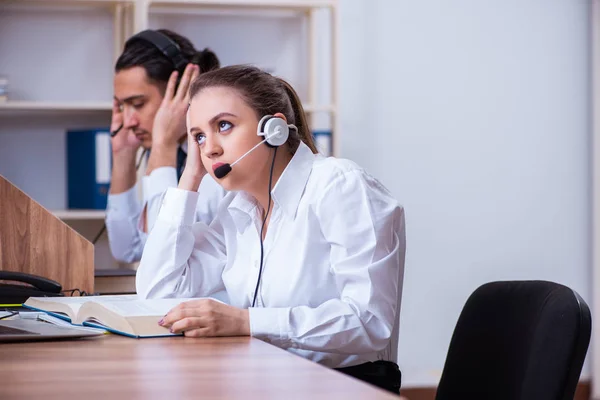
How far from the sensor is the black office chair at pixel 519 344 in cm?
113

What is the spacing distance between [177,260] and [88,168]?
70.7 inches

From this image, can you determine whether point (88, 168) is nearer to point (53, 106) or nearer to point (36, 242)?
point (53, 106)

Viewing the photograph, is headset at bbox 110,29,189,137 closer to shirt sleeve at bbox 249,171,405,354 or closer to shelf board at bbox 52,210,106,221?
shelf board at bbox 52,210,106,221

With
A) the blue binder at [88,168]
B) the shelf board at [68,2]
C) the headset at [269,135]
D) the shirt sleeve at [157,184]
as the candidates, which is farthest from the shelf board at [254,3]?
the headset at [269,135]

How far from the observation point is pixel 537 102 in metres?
3.90

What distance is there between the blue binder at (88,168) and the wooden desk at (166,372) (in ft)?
7.11

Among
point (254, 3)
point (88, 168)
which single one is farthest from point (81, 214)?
point (254, 3)

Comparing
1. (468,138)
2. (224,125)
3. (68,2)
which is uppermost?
(68,2)

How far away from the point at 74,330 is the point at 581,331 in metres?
0.73

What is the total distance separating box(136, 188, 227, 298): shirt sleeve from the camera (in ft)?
5.39

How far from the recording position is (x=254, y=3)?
3418mm

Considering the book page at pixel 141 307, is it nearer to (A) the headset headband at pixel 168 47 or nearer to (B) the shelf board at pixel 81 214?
(A) the headset headband at pixel 168 47

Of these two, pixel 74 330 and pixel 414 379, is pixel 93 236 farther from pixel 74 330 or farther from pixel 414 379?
pixel 74 330

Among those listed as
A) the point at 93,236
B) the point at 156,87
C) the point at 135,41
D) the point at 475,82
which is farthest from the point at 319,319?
the point at 475,82
